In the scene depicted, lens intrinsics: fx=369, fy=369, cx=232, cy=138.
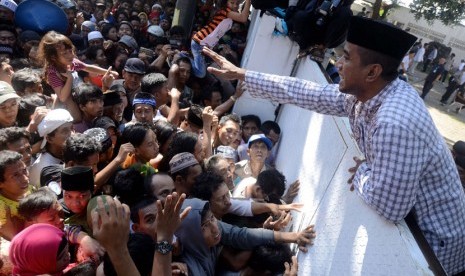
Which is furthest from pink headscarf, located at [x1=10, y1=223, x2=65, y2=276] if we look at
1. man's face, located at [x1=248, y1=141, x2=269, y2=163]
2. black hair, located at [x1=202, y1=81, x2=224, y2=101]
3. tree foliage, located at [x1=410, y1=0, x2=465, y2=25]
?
tree foliage, located at [x1=410, y1=0, x2=465, y2=25]

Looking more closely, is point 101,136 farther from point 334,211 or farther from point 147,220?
point 334,211

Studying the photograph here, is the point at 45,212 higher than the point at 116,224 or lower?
lower

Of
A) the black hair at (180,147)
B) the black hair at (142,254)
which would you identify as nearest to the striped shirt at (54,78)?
the black hair at (180,147)

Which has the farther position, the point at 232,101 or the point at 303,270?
the point at 232,101

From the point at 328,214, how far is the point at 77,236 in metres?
1.61

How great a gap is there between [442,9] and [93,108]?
67.2 ft

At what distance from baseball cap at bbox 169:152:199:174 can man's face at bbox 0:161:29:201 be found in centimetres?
111

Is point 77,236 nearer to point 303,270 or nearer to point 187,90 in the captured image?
point 303,270

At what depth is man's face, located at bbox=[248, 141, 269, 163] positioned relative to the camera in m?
3.91

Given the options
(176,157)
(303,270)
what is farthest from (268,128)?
(303,270)

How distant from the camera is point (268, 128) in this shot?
474cm

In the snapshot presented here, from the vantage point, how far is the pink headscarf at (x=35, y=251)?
182cm

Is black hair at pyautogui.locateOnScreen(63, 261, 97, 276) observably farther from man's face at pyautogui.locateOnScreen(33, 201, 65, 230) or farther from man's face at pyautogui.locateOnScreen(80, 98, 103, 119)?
man's face at pyautogui.locateOnScreen(80, 98, 103, 119)

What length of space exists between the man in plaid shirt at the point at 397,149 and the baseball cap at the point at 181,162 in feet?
5.07
